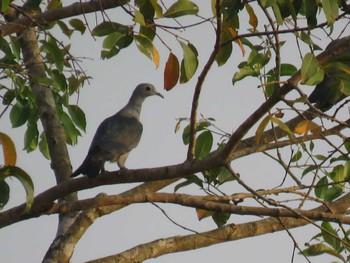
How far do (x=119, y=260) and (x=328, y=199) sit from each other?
4.25 feet

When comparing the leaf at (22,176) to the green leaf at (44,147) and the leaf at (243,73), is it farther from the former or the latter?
the green leaf at (44,147)

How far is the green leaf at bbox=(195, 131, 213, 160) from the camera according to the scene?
14.9ft

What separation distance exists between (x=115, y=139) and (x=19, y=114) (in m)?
1.17

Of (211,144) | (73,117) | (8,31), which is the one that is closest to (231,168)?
(211,144)

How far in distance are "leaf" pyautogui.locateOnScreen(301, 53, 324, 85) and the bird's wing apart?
2.53 meters

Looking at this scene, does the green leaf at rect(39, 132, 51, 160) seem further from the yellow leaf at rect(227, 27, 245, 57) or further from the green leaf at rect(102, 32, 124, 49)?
the yellow leaf at rect(227, 27, 245, 57)

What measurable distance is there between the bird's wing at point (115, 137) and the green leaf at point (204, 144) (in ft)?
4.57

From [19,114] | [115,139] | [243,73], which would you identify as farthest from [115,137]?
[243,73]

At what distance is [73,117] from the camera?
5441 millimetres

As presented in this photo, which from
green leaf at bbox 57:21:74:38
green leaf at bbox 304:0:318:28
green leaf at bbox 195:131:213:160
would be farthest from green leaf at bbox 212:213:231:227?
green leaf at bbox 57:21:74:38

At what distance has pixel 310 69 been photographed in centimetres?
354

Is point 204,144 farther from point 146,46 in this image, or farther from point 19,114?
point 19,114

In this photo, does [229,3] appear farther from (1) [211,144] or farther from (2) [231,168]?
(1) [211,144]

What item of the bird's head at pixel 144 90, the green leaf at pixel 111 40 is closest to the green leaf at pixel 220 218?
the green leaf at pixel 111 40
